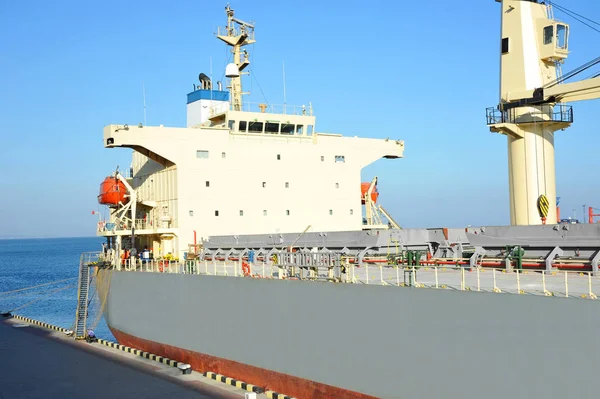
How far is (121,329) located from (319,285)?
13296 millimetres

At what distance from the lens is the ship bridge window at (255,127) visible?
91.6ft

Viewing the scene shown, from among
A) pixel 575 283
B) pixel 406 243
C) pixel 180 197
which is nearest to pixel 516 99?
pixel 406 243

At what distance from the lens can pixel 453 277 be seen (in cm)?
1441

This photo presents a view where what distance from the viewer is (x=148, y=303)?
76.8ft

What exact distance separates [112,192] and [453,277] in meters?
18.4

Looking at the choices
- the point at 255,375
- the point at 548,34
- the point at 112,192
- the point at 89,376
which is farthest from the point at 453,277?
the point at 112,192

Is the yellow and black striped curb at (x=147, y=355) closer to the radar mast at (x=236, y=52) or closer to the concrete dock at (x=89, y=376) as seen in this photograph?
the concrete dock at (x=89, y=376)

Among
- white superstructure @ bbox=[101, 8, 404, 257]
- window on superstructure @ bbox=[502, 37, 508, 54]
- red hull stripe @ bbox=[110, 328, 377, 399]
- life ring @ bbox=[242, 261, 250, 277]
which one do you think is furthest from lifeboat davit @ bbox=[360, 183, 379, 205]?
life ring @ bbox=[242, 261, 250, 277]

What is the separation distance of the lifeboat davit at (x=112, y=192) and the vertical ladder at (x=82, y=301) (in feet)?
9.41

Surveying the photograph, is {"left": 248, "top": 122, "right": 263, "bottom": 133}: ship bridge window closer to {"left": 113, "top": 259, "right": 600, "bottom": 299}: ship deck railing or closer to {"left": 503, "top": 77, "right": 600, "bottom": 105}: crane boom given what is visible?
{"left": 113, "top": 259, "right": 600, "bottom": 299}: ship deck railing

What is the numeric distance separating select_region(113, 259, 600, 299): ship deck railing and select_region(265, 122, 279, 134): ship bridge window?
9535 millimetres

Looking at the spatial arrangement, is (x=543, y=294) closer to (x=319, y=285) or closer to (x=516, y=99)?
(x=319, y=285)

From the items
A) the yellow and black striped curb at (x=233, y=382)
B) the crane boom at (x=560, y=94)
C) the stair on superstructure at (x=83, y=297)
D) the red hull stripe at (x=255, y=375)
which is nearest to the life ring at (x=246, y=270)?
the red hull stripe at (x=255, y=375)

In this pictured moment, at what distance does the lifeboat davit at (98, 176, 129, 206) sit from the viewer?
2836cm
